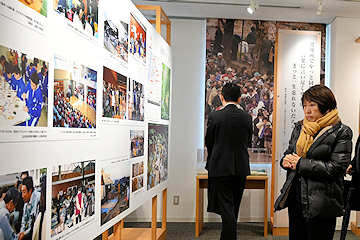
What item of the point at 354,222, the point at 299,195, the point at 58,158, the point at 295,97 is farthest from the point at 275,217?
the point at 58,158

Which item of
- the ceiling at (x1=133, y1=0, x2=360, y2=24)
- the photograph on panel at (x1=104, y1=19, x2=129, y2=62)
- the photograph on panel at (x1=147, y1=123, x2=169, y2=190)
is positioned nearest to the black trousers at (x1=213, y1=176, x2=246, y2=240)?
the photograph on panel at (x1=147, y1=123, x2=169, y2=190)

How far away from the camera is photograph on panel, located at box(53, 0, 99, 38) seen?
140 centimetres

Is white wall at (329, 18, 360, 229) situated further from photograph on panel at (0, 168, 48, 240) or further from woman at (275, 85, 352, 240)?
photograph on panel at (0, 168, 48, 240)

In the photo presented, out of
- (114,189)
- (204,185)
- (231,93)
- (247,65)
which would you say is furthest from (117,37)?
(247,65)

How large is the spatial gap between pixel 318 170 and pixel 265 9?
9.62ft

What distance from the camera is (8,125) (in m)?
1.07

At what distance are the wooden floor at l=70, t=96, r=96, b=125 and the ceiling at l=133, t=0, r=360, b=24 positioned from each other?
112 inches

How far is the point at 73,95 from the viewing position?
1503 millimetres

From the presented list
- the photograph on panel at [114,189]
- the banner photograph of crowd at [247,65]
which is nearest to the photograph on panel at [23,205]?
the photograph on panel at [114,189]

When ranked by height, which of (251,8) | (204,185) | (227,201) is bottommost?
(204,185)

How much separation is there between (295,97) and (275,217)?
154cm

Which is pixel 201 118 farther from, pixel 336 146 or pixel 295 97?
pixel 336 146

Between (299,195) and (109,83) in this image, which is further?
(299,195)

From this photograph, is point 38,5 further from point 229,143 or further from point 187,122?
point 187,122
